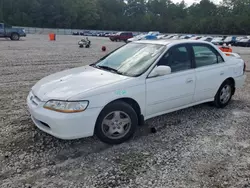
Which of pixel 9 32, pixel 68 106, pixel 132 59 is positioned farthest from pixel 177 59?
pixel 9 32

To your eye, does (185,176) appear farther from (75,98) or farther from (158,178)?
(75,98)

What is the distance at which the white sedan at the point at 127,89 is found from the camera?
3.20 m

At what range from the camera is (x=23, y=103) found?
5254 mm

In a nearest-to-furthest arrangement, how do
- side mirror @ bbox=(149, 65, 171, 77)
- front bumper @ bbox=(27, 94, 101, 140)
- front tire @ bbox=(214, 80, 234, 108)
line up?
front bumper @ bbox=(27, 94, 101, 140), side mirror @ bbox=(149, 65, 171, 77), front tire @ bbox=(214, 80, 234, 108)

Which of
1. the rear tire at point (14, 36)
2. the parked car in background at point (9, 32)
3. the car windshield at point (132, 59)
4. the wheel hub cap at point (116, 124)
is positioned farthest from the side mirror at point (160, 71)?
the rear tire at point (14, 36)

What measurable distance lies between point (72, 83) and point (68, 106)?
1.80ft

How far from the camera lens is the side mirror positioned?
3.72 meters

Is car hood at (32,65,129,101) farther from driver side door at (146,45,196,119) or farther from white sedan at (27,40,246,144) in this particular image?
driver side door at (146,45,196,119)

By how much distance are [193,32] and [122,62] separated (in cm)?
7338

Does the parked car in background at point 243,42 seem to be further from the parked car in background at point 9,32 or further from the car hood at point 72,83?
the car hood at point 72,83

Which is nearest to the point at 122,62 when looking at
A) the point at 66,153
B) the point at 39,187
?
the point at 66,153

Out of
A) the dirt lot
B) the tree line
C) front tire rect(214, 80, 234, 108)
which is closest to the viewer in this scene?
the dirt lot

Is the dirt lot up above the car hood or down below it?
below

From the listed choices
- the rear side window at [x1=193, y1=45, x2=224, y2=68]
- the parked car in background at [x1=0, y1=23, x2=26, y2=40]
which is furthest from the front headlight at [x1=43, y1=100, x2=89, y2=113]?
the parked car in background at [x1=0, y1=23, x2=26, y2=40]
